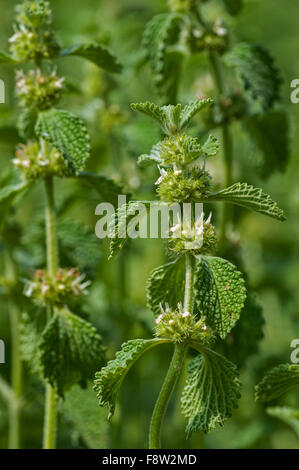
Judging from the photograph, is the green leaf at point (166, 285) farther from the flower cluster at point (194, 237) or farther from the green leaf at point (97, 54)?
the green leaf at point (97, 54)

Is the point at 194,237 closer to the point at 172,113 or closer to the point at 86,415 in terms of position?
the point at 172,113

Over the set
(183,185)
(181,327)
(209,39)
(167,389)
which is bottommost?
(167,389)

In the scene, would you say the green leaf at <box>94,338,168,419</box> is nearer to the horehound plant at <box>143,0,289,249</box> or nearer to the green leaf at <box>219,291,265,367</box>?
the green leaf at <box>219,291,265,367</box>

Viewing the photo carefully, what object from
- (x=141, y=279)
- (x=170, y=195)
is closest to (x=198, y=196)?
(x=170, y=195)

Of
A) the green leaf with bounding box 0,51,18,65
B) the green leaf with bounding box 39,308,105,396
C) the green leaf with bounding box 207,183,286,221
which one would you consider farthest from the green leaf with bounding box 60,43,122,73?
the green leaf with bounding box 39,308,105,396

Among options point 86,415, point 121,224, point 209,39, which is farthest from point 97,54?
point 86,415

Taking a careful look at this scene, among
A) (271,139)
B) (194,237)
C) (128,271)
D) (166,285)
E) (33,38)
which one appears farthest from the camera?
(128,271)

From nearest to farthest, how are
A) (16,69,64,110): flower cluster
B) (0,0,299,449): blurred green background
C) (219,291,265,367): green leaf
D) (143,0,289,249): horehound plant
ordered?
(16,69,64,110): flower cluster < (219,291,265,367): green leaf < (143,0,289,249): horehound plant < (0,0,299,449): blurred green background
